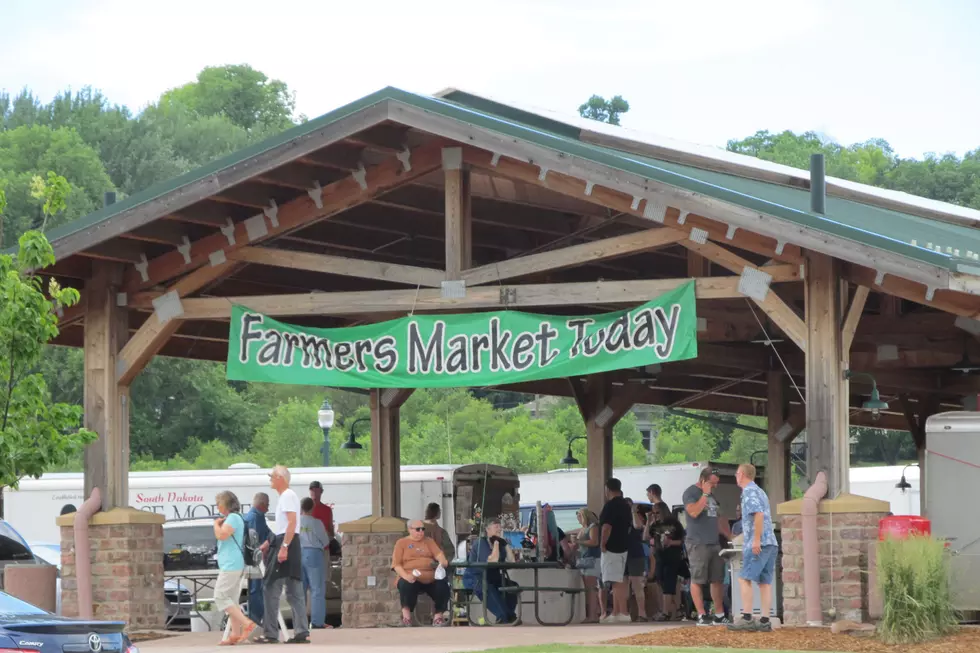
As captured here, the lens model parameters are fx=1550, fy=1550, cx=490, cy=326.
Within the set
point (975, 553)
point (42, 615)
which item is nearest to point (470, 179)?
point (975, 553)

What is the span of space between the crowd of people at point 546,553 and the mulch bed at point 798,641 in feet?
1.05

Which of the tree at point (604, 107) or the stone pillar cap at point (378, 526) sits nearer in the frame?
the stone pillar cap at point (378, 526)

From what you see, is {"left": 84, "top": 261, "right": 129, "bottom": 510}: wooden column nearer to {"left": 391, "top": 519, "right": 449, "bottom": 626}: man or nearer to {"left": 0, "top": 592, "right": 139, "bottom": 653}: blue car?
{"left": 391, "top": 519, "right": 449, "bottom": 626}: man

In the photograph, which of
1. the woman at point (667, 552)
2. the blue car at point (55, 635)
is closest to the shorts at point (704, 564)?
the woman at point (667, 552)

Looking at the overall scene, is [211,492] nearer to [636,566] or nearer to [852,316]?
[636,566]

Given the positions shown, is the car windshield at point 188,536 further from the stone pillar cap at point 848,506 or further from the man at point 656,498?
the stone pillar cap at point 848,506

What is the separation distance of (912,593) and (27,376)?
348 inches

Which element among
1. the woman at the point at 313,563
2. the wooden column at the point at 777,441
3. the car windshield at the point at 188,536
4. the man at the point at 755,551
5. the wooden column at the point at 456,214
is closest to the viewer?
the man at the point at 755,551

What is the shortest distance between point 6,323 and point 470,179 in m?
4.89

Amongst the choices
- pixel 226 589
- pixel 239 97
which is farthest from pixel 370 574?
pixel 239 97

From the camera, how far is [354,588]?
761 inches

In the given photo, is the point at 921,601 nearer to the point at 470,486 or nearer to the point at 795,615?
the point at 795,615

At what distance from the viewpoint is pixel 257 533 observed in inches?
568

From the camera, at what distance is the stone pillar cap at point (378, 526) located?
1956cm
